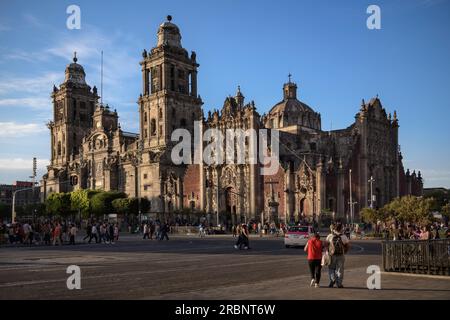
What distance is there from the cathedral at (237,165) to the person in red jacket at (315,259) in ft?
156

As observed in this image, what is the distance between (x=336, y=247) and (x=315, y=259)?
2.17 ft

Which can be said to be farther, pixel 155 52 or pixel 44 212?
pixel 44 212

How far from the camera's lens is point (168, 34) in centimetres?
9231

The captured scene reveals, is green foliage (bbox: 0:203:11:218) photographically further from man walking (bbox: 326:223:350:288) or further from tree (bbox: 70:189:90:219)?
man walking (bbox: 326:223:350:288)

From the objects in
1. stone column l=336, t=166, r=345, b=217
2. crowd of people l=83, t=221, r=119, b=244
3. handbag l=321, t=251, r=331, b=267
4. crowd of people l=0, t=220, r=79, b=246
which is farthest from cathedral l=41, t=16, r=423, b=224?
handbag l=321, t=251, r=331, b=267

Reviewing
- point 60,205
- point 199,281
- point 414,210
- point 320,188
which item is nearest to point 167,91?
point 60,205

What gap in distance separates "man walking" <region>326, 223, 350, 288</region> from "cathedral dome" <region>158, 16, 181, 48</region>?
7942cm

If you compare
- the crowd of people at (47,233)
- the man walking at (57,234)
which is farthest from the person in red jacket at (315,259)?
the crowd of people at (47,233)

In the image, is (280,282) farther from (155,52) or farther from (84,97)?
→ (84,97)

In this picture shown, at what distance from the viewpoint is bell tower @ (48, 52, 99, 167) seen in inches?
4481

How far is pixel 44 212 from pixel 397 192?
202ft

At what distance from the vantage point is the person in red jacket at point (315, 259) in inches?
597

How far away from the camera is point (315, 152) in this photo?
79.6m

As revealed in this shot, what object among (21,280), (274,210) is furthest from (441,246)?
(274,210)
